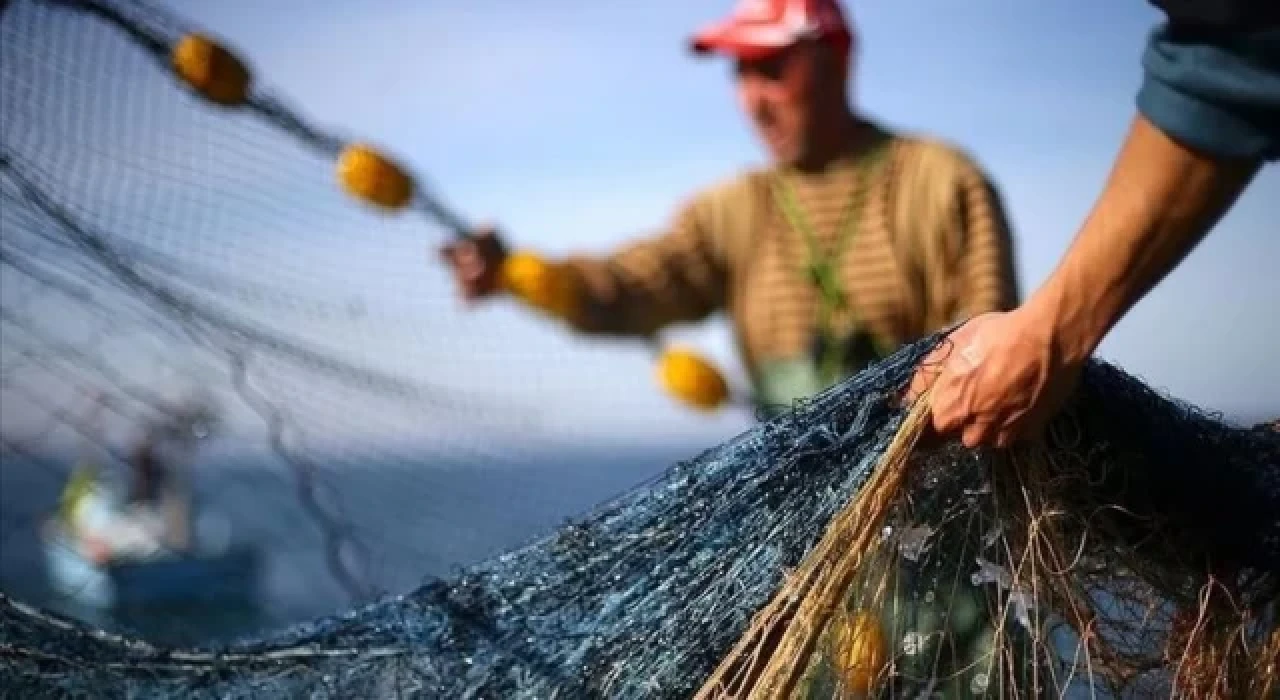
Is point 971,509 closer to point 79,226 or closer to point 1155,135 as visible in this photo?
point 1155,135

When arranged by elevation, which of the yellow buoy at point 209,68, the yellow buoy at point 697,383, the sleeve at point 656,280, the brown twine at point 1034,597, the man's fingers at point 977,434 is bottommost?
the brown twine at point 1034,597

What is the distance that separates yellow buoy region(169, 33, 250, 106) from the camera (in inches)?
82.6

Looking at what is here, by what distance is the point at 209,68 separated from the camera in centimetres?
210

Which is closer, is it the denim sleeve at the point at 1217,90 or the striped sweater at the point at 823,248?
the denim sleeve at the point at 1217,90

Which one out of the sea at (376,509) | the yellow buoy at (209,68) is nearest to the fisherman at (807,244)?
the sea at (376,509)

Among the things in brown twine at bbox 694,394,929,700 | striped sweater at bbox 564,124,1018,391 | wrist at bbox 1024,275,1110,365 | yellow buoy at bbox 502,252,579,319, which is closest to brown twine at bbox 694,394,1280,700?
brown twine at bbox 694,394,929,700

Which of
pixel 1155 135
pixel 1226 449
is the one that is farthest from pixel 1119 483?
pixel 1155 135

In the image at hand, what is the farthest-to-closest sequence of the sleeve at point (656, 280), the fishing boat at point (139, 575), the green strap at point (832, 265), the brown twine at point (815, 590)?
the fishing boat at point (139, 575) → the sleeve at point (656, 280) → the green strap at point (832, 265) → the brown twine at point (815, 590)

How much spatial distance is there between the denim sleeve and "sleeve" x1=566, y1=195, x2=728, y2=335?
110cm

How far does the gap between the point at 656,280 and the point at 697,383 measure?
180 millimetres

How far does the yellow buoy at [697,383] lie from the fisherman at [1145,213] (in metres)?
0.73

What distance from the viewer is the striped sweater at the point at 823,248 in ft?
7.13

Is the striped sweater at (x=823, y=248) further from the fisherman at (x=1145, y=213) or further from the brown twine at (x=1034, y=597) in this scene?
the fisherman at (x=1145, y=213)

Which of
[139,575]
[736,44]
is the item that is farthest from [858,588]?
[139,575]
